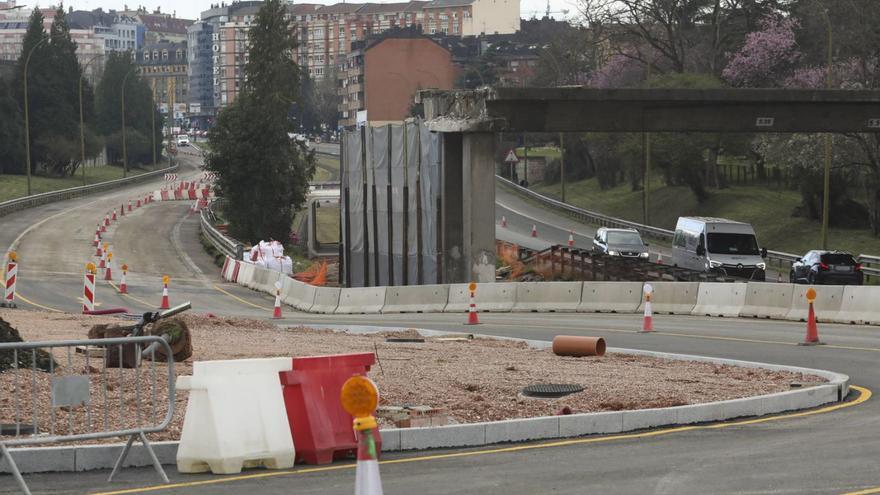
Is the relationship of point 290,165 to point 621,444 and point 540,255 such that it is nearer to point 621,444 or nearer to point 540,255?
point 540,255

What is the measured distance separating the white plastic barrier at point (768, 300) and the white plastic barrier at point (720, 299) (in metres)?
0.18

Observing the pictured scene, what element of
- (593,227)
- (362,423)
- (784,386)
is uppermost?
(362,423)

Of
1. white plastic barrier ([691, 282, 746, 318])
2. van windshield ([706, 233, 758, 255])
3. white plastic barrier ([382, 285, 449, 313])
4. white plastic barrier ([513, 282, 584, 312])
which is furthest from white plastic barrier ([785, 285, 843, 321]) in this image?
van windshield ([706, 233, 758, 255])

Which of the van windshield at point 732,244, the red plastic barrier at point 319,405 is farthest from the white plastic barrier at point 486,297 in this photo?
the red plastic barrier at point 319,405

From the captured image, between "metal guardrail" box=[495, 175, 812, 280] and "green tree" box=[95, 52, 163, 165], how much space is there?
189 ft

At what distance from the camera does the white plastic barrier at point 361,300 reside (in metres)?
39.1

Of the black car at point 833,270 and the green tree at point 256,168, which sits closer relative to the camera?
the black car at point 833,270

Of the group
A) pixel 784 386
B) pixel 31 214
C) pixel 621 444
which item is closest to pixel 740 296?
pixel 784 386

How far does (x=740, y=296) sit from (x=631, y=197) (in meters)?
61.3

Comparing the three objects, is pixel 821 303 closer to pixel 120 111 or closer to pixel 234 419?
pixel 234 419

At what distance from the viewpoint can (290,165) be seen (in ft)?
284

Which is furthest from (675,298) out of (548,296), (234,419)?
(234,419)

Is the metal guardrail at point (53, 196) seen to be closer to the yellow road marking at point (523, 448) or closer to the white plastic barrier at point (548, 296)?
the white plastic barrier at point (548, 296)

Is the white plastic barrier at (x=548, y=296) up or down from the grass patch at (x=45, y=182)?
up
